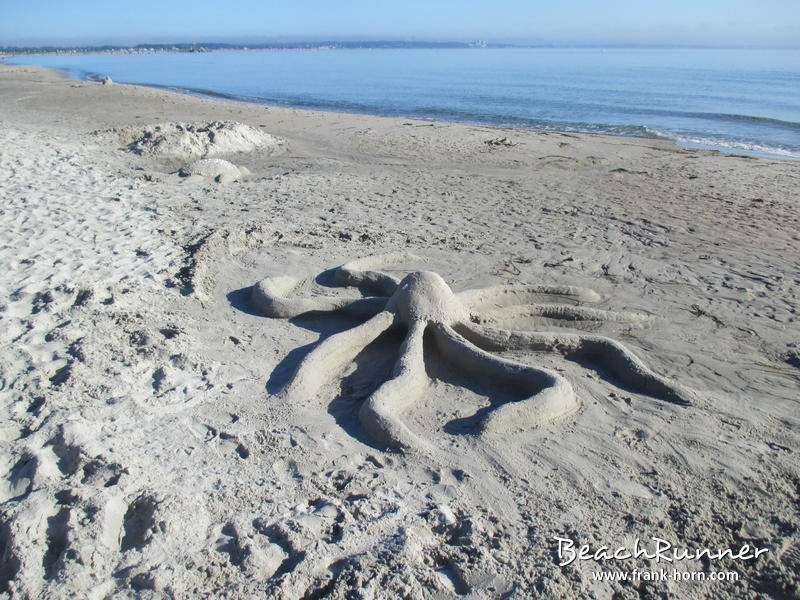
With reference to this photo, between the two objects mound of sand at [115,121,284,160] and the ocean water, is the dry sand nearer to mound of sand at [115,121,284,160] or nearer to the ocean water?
mound of sand at [115,121,284,160]

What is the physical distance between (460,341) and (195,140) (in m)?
9.48

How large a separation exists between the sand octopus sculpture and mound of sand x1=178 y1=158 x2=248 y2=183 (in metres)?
4.69

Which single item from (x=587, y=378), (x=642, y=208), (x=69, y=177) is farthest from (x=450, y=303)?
(x=69, y=177)

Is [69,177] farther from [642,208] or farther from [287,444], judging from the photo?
[642,208]

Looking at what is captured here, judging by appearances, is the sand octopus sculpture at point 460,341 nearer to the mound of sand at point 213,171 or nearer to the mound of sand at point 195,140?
the mound of sand at point 213,171

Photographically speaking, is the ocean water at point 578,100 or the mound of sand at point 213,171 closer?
the mound of sand at point 213,171

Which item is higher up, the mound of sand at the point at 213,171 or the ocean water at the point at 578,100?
the ocean water at the point at 578,100

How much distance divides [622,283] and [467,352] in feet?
7.88

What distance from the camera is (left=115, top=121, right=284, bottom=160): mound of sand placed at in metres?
11.3

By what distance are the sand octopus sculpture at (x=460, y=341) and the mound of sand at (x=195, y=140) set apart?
23.5 feet

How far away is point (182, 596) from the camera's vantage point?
92.5 inches

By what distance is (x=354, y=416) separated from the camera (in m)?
3.62

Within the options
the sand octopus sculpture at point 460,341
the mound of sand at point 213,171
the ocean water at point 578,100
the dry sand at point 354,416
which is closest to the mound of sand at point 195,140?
the mound of sand at point 213,171

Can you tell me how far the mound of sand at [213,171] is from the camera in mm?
9516
